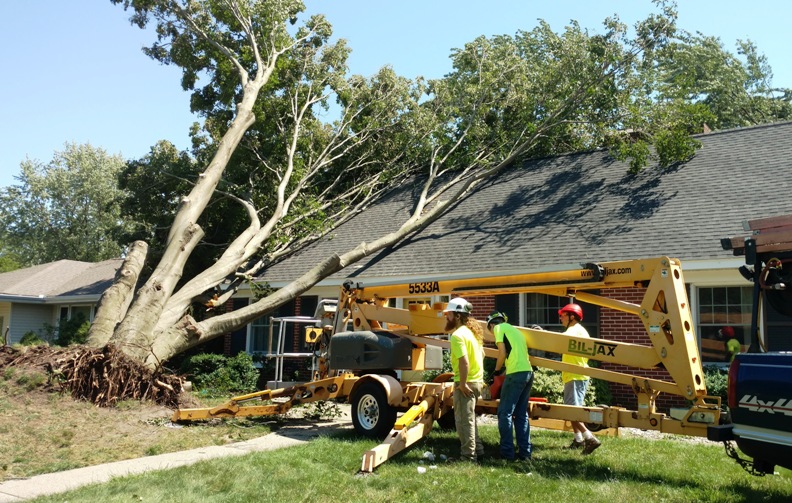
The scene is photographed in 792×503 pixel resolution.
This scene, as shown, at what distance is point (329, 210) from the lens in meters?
22.4

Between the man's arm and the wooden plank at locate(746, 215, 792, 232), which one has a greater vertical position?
the wooden plank at locate(746, 215, 792, 232)

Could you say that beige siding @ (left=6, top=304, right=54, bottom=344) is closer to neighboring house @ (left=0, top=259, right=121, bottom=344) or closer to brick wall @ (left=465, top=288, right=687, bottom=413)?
neighboring house @ (left=0, top=259, right=121, bottom=344)

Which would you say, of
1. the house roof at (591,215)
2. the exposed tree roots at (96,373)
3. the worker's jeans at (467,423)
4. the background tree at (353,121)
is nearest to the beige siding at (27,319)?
the background tree at (353,121)

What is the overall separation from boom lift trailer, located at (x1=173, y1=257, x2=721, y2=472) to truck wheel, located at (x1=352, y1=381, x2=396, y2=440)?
1 cm

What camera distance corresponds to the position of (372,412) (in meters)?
9.78

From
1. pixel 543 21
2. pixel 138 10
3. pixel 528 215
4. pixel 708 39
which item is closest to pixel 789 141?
pixel 528 215

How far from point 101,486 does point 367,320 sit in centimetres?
485

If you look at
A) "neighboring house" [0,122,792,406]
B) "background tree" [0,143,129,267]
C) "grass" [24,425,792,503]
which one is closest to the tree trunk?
"neighboring house" [0,122,792,406]

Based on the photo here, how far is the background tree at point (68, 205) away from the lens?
158ft

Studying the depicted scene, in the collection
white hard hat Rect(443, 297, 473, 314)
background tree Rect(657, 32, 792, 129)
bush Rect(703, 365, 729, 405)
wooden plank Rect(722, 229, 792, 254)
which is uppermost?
background tree Rect(657, 32, 792, 129)

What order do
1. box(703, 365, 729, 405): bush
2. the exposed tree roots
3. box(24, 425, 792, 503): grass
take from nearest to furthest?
box(24, 425, 792, 503): grass < the exposed tree roots < box(703, 365, 729, 405): bush

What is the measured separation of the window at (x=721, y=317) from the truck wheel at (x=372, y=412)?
6640 millimetres

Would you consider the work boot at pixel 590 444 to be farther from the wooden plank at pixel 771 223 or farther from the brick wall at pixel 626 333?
the brick wall at pixel 626 333

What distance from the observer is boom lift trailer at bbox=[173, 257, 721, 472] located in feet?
24.7
